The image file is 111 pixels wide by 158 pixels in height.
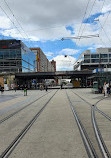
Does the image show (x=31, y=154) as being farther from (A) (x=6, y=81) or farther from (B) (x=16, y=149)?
(A) (x=6, y=81)

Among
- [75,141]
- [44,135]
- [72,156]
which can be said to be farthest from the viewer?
[44,135]

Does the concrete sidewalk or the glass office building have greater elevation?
the glass office building

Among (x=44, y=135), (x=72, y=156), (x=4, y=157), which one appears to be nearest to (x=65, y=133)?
(x=44, y=135)

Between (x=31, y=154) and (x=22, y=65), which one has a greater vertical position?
(x=22, y=65)

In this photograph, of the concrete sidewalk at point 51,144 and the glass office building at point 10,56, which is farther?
the glass office building at point 10,56

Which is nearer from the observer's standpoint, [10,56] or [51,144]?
[51,144]

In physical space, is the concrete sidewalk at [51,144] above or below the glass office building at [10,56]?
below

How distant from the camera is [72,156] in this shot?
12.4ft

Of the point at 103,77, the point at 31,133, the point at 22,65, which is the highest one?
the point at 22,65

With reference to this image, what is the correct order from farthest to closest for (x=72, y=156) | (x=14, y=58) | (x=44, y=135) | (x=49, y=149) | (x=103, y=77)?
1. (x=14, y=58)
2. (x=103, y=77)
3. (x=44, y=135)
4. (x=49, y=149)
5. (x=72, y=156)

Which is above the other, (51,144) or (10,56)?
(10,56)

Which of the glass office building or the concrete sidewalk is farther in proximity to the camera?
the glass office building

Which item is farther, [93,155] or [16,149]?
[16,149]

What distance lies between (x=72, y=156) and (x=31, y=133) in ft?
7.42
